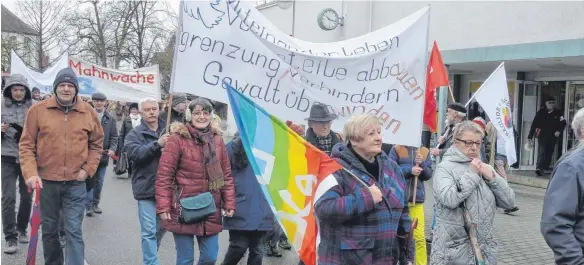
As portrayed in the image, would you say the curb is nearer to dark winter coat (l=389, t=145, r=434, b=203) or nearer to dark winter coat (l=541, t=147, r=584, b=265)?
dark winter coat (l=389, t=145, r=434, b=203)

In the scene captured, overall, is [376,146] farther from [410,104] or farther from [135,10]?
[135,10]

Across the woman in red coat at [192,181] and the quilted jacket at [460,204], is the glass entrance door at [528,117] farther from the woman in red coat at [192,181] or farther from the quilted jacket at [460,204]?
the woman in red coat at [192,181]

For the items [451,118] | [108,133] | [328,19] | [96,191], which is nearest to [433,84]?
[451,118]

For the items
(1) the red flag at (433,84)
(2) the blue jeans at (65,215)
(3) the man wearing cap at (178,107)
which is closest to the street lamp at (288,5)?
(1) the red flag at (433,84)

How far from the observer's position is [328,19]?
18.3m

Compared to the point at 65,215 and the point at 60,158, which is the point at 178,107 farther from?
the point at 65,215

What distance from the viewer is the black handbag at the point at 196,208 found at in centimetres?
443

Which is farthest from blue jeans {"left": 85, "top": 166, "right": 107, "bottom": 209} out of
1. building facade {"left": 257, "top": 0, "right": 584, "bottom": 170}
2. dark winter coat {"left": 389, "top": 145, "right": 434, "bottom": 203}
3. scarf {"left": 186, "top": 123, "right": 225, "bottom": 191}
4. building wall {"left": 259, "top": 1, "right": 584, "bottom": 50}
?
building wall {"left": 259, "top": 1, "right": 584, "bottom": 50}

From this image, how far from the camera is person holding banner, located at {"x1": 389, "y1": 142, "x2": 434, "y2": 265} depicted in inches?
219

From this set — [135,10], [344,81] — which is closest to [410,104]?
[344,81]

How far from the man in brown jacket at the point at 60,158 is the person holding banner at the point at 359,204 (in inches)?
101

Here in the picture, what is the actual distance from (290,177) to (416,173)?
2.18 meters

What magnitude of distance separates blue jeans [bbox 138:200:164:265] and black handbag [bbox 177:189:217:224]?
0.95 metres

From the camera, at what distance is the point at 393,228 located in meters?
3.42
